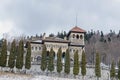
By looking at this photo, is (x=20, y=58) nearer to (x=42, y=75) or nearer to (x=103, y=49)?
(x=42, y=75)

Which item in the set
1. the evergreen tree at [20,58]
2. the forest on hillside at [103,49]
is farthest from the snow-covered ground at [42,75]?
the forest on hillside at [103,49]

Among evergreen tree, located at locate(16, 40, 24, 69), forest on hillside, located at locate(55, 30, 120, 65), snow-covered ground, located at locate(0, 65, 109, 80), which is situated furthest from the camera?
forest on hillside, located at locate(55, 30, 120, 65)

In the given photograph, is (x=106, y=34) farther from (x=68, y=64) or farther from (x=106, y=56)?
(x=68, y=64)

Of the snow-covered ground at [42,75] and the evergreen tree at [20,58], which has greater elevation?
the evergreen tree at [20,58]

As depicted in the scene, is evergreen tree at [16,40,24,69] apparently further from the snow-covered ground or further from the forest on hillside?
the forest on hillside

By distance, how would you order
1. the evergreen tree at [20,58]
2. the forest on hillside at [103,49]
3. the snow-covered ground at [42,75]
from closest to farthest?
the snow-covered ground at [42,75]
the evergreen tree at [20,58]
the forest on hillside at [103,49]

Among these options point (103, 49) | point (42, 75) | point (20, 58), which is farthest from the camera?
point (103, 49)

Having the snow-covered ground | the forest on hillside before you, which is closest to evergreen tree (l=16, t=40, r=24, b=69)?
the snow-covered ground

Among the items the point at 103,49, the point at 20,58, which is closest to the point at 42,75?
the point at 20,58

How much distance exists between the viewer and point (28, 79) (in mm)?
43594

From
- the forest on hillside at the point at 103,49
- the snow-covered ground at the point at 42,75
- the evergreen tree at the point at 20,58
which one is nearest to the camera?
the snow-covered ground at the point at 42,75

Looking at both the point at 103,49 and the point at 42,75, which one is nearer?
the point at 42,75

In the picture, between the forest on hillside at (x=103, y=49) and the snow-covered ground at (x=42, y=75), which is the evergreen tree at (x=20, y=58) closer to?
the snow-covered ground at (x=42, y=75)

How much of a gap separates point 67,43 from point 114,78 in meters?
19.7
